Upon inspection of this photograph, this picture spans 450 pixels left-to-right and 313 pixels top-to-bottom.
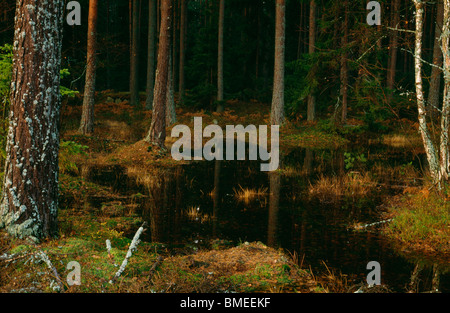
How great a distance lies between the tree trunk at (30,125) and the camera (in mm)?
6781

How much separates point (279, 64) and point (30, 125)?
68.5 ft

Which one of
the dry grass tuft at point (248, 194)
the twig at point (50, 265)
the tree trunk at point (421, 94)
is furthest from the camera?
the dry grass tuft at point (248, 194)

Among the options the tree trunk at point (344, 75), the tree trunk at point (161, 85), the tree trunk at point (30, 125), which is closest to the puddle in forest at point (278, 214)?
the tree trunk at point (161, 85)

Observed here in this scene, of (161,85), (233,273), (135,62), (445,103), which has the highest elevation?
(135,62)

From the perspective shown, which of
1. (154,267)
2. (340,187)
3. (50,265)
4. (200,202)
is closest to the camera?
(50,265)

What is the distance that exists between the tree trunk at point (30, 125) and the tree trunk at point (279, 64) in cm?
2032

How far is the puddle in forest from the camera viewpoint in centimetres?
747

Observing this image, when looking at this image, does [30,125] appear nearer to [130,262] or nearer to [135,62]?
[130,262]

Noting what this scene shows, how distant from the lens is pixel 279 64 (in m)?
26.2

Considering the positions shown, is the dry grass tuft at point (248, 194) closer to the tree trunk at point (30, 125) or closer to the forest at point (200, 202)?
the forest at point (200, 202)

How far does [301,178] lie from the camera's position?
14.9 meters

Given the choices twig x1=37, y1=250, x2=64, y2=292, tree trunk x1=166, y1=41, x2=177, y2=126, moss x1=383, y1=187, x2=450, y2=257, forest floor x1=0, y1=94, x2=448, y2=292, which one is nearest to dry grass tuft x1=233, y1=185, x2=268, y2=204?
forest floor x1=0, y1=94, x2=448, y2=292

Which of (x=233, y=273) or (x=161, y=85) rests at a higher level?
(x=161, y=85)

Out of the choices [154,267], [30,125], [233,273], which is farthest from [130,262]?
[30,125]
